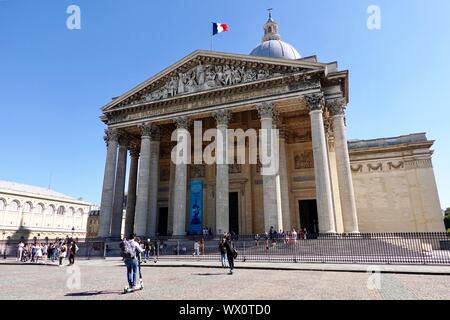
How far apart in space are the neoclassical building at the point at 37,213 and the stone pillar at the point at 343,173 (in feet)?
134

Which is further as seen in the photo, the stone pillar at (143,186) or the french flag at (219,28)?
the french flag at (219,28)

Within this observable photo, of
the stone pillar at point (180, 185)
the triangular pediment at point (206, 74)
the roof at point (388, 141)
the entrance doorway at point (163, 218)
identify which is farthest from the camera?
the entrance doorway at point (163, 218)

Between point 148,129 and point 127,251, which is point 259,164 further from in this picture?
point 127,251

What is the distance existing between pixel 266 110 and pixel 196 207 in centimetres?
1126

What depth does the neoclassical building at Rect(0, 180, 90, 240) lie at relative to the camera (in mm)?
50344

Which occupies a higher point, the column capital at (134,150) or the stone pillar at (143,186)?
the column capital at (134,150)

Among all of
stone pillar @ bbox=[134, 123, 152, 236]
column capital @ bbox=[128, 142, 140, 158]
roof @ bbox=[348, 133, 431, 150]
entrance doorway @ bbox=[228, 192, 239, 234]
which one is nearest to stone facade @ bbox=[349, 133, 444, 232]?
roof @ bbox=[348, 133, 431, 150]

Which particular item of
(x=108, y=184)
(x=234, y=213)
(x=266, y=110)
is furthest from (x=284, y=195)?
(x=108, y=184)

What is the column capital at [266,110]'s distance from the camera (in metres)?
23.0

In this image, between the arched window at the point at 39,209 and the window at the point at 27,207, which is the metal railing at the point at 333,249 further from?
the arched window at the point at 39,209

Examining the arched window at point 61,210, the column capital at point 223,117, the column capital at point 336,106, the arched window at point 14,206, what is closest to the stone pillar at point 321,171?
the column capital at point 336,106

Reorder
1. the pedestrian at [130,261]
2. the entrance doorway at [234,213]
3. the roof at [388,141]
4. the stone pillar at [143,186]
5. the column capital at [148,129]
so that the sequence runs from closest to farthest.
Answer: the pedestrian at [130,261]
the stone pillar at [143,186]
the column capital at [148,129]
the entrance doorway at [234,213]
the roof at [388,141]
